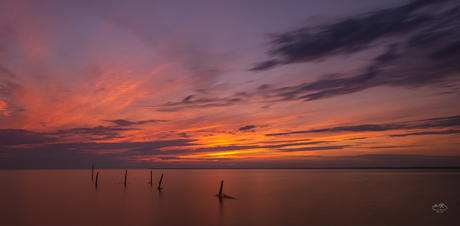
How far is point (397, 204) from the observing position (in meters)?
31.2

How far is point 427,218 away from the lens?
79.3 feet

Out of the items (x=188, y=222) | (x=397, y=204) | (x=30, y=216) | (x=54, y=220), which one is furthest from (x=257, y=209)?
(x=30, y=216)

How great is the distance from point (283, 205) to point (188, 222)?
42.3 ft

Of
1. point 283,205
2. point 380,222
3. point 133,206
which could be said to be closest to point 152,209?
point 133,206

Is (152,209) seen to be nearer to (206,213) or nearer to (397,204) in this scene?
(206,213)

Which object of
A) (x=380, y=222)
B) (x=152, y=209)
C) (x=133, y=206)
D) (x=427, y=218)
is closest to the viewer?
(x=380, y=222)

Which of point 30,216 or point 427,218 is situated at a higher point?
point 30,216

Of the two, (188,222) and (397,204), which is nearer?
(188,222)

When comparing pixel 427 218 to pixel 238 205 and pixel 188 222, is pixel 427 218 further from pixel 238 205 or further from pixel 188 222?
pixel 188 222

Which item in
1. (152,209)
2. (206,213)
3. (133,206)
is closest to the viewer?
(206,213)

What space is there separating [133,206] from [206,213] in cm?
876

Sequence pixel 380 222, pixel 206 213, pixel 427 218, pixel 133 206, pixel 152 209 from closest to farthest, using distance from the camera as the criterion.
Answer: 1. pixel 380 222
2. pixel 427 218
3. pixel 206 213
4. pixel 152 209
5. pixel 133 206

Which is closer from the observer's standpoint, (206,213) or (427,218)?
(427,218)

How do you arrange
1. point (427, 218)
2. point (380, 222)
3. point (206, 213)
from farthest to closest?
point (206, 213)
point (427, 218)
point (380, 222)
